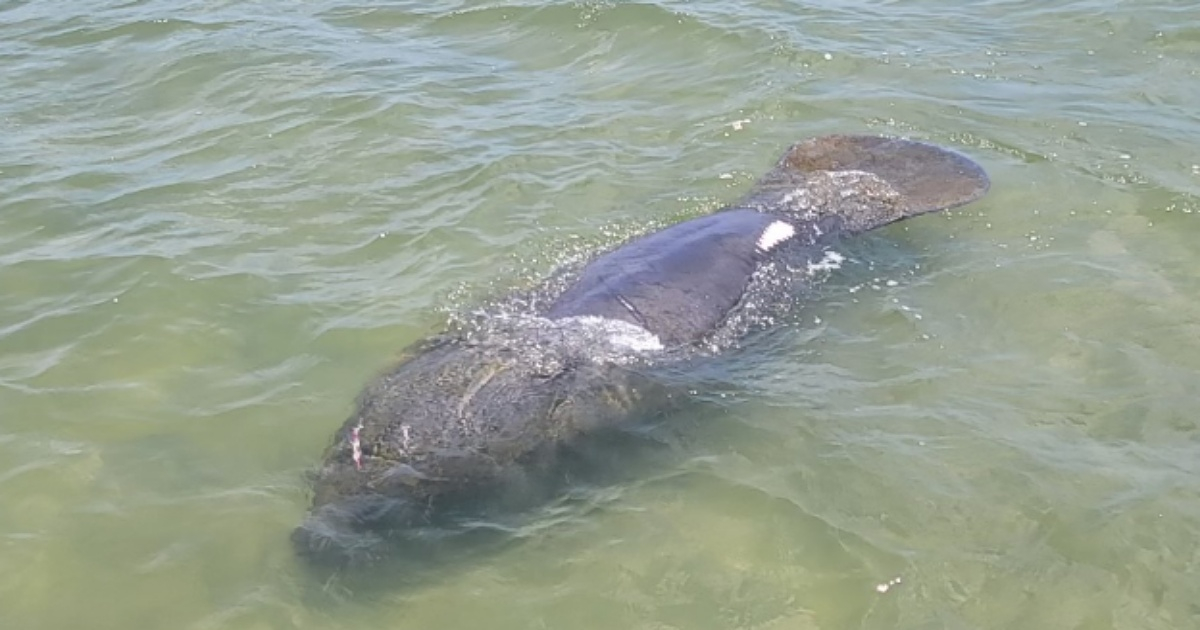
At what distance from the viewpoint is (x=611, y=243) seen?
906 cm

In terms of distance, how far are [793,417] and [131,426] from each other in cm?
405

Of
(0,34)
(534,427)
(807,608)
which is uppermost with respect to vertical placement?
(0,34)

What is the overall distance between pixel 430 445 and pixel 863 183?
4.61 meters

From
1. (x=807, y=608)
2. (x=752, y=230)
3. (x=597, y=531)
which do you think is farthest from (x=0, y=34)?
(x=807, y=608)

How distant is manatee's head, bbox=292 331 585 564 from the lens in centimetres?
602

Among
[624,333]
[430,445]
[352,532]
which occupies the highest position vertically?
[624,333]

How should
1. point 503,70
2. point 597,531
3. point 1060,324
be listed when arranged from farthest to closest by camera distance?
point 503,70
point 1060,324
point 597,531

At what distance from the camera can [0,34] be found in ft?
48.8

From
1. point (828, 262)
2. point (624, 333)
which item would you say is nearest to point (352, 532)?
point (624, 333)

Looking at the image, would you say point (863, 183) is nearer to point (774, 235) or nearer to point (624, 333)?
point (774, 235)

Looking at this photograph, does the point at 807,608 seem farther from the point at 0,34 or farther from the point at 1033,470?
the point at 0,34

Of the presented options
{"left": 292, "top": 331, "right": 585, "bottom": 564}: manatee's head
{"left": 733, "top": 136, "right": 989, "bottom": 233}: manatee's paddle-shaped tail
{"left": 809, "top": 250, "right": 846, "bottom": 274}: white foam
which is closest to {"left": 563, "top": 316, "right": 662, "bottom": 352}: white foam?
{"left": 292, "top": 331, "right": 585, "bottom": 564}: manatee's head

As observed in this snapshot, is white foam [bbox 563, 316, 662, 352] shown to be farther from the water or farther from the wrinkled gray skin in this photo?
the water

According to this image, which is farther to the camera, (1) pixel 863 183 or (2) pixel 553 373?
(1) pixel 863 183
